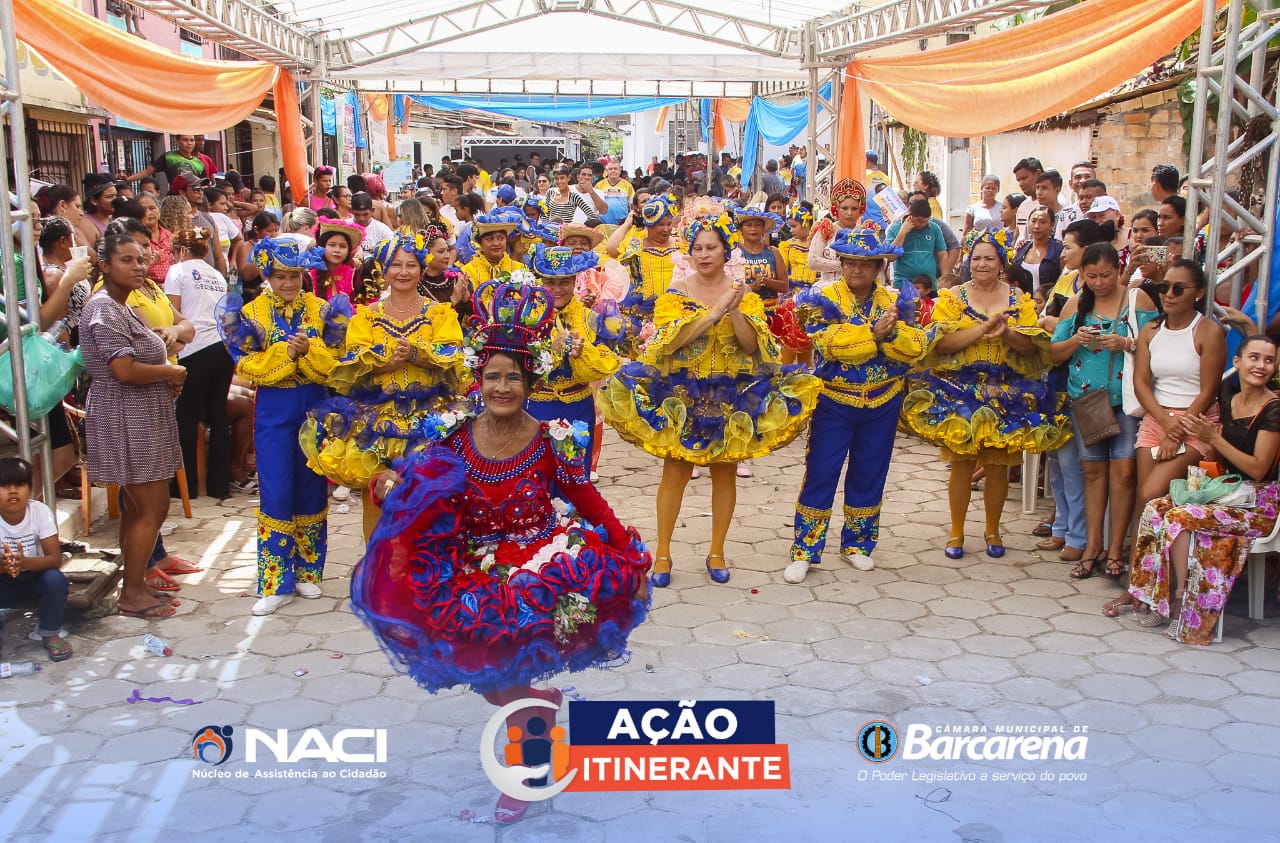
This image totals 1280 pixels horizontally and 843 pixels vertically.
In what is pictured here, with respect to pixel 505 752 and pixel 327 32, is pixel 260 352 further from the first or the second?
pixel 327 32

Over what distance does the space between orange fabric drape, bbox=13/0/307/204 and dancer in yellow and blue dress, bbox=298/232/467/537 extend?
106 inches

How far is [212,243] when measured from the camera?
27.6 feet

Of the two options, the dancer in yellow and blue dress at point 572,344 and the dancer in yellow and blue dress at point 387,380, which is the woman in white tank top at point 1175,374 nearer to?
the dancer in yellow and blue dress at point 572,344

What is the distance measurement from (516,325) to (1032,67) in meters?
5.68

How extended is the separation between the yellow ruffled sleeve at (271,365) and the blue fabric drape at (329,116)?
11317 millimetres

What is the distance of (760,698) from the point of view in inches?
189

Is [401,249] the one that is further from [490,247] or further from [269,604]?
[269,604]

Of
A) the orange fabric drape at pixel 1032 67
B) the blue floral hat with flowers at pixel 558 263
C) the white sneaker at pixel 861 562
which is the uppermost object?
the orange fabric drape at pixel 1032 67

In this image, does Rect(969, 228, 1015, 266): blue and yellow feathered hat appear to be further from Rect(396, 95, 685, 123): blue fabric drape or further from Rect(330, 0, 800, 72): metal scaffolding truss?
Rect(396, 95, 685, 123): blue fabric drape

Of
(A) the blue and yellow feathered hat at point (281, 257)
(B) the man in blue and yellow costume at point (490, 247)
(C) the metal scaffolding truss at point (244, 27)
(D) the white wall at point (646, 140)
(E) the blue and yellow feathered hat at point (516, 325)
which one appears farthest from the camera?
(D) the white wall at point (646, 140)

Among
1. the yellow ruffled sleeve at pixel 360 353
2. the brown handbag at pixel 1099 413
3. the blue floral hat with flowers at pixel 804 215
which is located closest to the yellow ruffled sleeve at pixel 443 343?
the yellow ruffled sleeve at pixel 360 353

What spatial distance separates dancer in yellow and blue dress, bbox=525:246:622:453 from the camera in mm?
6059

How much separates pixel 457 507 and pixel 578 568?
0.47 metres

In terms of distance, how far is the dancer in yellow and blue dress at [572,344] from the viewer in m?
6.06
